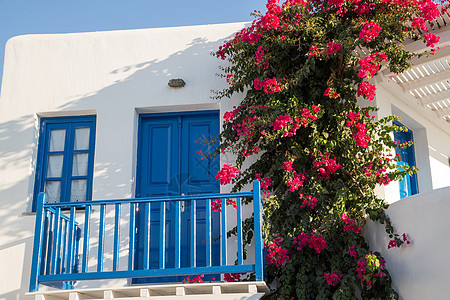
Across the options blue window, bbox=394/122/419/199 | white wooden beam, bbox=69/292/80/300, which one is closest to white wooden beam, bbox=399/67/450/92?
blue window, bbox=394/122/419/199

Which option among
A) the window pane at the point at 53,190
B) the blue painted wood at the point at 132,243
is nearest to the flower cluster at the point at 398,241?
the blue painted wood at the point at 132,243

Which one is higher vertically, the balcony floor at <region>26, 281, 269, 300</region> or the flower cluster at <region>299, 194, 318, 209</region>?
the flower cluster at <region>299, 194, 318, 209</region>

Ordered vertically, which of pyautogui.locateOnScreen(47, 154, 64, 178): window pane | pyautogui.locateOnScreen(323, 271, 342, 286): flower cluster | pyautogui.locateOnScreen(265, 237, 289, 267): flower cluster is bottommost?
pyautogui.locateOnScreen(323, 271, 342, 286): flower cluster

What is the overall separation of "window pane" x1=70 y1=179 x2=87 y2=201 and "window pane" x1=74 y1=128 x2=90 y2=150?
1.58 ft

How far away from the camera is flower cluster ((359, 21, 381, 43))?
22.0 ft

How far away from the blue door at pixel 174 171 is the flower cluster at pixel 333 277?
1.51 meters

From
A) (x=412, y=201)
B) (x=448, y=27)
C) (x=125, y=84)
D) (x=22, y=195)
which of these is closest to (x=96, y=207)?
(x=22, y=195)

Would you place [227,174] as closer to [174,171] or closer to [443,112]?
[174,171]

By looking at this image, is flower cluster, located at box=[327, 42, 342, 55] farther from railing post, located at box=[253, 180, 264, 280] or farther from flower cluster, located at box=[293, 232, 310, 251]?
flower cluster, located at box=[293, 232, 310, 251]

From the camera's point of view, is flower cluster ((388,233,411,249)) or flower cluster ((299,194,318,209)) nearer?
flower cluster ((388,233,411,249))

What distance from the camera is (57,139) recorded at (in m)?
8.19

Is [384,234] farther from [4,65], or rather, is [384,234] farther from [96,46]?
[4,65]

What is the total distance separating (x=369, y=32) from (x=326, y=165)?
5.35 ft

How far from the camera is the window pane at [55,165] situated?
8.02 metres
